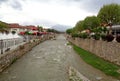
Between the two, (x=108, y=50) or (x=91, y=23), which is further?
(x=91, y=23)

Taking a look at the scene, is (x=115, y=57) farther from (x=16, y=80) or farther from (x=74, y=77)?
(x=16, y=80)

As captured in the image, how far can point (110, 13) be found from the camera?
51.3 m

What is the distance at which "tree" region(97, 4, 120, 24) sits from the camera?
5094 centimetres

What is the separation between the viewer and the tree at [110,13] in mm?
50938

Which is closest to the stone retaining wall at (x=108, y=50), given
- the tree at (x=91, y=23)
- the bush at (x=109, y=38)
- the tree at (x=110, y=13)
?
the bush at (x=109, y=38)

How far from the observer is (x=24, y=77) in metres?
15.8

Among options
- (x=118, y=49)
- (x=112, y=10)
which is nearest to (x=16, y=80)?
(x=118, y=49)

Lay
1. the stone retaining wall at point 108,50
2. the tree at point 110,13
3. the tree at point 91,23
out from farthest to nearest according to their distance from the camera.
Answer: the tree at point 91,23 < the tree at point 110,13 < the stone retaining wall at point 108,50

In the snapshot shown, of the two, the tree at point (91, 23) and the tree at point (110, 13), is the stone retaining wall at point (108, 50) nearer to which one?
the tree at point (110, 13)

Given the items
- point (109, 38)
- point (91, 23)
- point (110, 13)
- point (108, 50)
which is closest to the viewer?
point (108, 50)

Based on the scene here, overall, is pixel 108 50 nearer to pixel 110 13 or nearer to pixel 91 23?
pixel 110 13

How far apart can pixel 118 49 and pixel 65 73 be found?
5488mm

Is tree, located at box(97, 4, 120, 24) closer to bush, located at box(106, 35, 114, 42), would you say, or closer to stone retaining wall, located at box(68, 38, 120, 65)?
stone retaining wall, located at box(68, 38, 120, 65)

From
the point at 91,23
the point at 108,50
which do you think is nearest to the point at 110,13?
the point at 91,23
